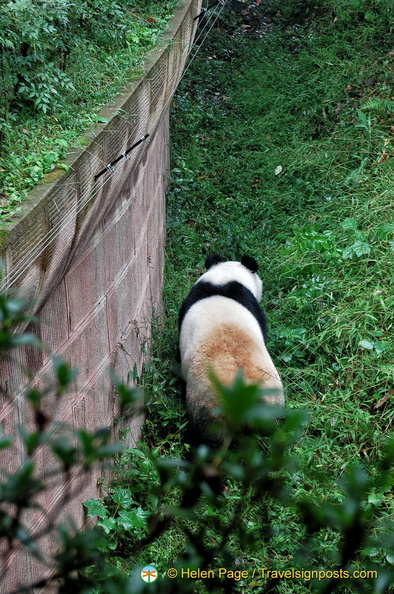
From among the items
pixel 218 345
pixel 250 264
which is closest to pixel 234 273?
pixel 250 264

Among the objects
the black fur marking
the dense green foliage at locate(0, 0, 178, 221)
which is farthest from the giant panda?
the dense green foliage at locate(0, 0, 178, 221)

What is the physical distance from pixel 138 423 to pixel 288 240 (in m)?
2.82

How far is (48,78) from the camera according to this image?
9.38 feet

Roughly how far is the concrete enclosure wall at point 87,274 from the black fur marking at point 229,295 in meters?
0.30

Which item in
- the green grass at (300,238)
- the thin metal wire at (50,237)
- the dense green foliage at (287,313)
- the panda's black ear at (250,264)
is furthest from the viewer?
the panda's black ear at (250,264)

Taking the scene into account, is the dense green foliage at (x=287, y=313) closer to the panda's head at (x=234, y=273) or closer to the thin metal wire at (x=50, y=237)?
the panda's head at (x=234, y=273)

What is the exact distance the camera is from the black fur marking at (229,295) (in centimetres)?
429

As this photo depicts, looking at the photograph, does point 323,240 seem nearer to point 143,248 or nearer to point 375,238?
point 375,238

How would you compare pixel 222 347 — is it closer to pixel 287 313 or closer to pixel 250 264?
pixel 250 264

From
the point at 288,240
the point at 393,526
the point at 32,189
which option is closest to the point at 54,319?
the point at 32,189

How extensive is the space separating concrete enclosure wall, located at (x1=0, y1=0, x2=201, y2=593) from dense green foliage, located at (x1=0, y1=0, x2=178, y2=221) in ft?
0.32

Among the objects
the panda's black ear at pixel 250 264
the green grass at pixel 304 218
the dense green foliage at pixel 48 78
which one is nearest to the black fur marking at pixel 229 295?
the green grass at pixel 304 218

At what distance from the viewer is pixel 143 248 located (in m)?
4.11

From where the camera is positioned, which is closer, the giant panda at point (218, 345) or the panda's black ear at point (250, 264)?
the giant panda at point (218, 345)
